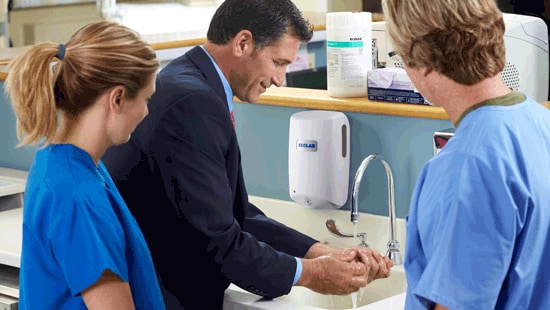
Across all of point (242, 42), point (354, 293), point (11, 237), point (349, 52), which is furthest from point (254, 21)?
point (11, 237)

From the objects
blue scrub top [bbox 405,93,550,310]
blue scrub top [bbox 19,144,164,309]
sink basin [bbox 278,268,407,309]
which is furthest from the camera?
sink basin [bbox 278,268,407,309]

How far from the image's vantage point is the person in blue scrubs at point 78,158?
1472 millimetres

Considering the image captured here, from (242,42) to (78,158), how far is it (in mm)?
495

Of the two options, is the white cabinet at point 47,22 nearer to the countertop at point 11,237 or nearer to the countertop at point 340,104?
the countertop at point 11,237

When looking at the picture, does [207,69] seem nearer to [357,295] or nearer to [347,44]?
[347,44]

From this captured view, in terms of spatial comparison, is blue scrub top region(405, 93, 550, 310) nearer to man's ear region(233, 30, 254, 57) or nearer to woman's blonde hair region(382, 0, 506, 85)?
woman's blonde hair region(382, 0, 506, 85)

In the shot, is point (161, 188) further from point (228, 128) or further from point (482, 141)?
point (482, 141)

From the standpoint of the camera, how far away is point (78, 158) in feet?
4.95

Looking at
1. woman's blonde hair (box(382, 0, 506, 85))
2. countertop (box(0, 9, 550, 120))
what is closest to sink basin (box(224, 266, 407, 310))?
countertop (box(0, 9, 550, 120))

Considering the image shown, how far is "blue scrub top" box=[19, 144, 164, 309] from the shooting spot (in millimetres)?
1469

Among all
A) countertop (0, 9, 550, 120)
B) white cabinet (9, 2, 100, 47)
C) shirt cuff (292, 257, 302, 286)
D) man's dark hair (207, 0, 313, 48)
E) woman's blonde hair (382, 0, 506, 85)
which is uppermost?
woman's blonde hair (382, 0, 506, 85)

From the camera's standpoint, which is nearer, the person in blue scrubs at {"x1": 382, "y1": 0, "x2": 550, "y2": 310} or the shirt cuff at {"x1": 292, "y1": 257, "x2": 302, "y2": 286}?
the person in blue scrubs at {"x1": 382, "y1": 0, "x2": 550, "y2": 310}

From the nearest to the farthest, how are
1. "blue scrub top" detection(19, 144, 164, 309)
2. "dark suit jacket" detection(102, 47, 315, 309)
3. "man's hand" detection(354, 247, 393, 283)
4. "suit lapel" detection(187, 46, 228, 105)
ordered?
1. "blue scrub top" detection(19, 144, 164, 309)
2. "dark suit jacket" detection(102, 47, 315, 309)
3. "suit lapel" detection(187, 46, 228, 105)
4. "man's hand" detection(354, 247, 393, 283)

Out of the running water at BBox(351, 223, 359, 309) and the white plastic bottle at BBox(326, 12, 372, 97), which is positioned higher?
the white plastic bottle at BBox(326, 12, 372, 97)
